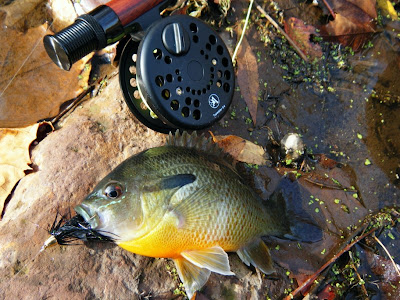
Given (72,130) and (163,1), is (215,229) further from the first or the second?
(163,1)

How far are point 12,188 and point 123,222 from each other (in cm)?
115

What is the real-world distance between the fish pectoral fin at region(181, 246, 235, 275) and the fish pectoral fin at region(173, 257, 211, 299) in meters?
0.10

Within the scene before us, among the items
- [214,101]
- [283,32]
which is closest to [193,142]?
[214,101]

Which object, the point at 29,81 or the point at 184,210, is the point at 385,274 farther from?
the point at 29,81

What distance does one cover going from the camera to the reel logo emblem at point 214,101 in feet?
9.64

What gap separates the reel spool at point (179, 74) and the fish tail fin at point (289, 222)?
83 cm

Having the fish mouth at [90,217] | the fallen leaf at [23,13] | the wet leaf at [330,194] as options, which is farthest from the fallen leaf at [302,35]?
the fish mouth at [90,217]

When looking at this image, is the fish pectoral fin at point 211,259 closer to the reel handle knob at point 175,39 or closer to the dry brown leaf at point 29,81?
the reel handle knob at point 175,39

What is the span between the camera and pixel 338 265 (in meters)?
3.39

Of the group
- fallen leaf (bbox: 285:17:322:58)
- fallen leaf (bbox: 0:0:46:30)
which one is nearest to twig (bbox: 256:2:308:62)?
fallen leaf (bbox: 285:17:322:58)

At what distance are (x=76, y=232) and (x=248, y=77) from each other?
2.23 metres

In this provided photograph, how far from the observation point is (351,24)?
4.38 metres

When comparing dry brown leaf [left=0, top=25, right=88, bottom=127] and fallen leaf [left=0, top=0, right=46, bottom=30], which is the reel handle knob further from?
fallen leaf [left=0, top=0, right=46, bottom=30]

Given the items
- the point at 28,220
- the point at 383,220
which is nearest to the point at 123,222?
the point at 28,220
